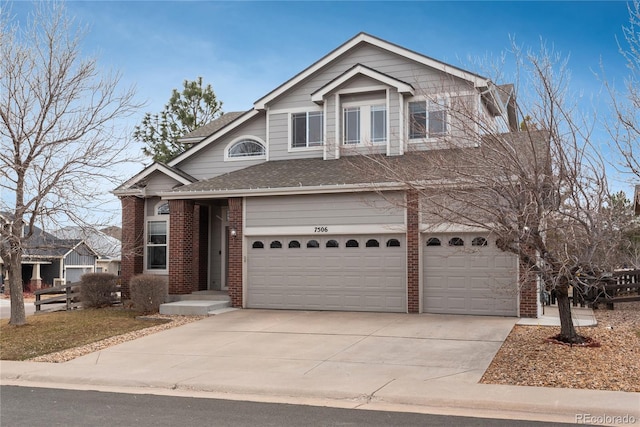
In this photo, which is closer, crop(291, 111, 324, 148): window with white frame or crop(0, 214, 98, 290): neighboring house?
crop(291, 111, 324, 148): window with white frame

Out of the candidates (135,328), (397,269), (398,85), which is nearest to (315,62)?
(398,85)

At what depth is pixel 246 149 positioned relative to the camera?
21.0 meters

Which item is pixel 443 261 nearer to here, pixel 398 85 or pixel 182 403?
pixel 398 85

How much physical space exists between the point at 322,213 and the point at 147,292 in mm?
5717

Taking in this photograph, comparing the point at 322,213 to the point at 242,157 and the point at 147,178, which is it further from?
the point at 147,178

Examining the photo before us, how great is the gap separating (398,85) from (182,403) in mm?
12330

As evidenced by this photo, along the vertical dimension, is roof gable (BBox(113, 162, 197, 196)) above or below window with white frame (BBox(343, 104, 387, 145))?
below

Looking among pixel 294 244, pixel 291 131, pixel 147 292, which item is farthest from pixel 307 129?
pixel 147 292

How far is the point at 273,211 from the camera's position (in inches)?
706

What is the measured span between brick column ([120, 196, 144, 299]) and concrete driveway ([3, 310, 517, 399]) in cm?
597

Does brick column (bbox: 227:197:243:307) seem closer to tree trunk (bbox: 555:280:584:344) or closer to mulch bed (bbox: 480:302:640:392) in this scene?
mulch bed (bbox: 480:302:640:392)

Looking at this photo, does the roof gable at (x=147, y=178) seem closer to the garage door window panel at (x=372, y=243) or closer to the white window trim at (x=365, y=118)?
the white window trim at (x=365, y=118)

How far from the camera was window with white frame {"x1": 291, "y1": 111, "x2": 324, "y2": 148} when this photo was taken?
65.0 ft
